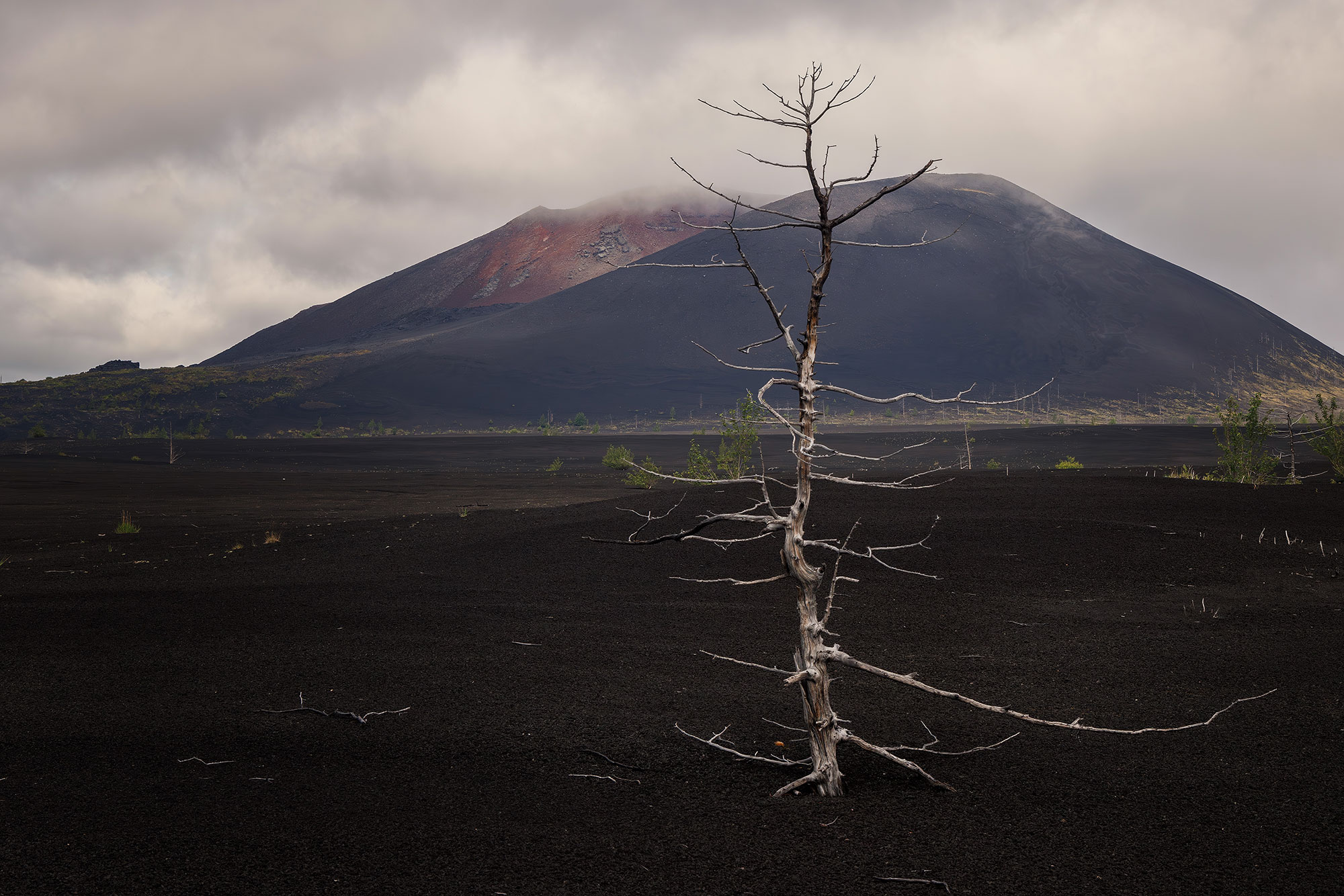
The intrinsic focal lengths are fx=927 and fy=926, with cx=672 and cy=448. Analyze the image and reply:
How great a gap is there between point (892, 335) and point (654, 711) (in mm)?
137253

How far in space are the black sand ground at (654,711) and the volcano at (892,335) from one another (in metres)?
92.5

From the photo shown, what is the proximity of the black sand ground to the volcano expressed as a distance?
304 ft

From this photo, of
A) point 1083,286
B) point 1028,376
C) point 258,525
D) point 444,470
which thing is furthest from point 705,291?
point 258,525

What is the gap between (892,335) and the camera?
5448 inches

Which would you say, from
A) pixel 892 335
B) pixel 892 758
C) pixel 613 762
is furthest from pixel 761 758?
pixel 892 335

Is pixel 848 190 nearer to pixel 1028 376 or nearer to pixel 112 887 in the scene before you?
pixel 1028 376

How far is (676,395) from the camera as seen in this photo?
120562 mm

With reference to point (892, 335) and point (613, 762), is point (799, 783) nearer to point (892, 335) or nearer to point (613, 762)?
point (613, 762)

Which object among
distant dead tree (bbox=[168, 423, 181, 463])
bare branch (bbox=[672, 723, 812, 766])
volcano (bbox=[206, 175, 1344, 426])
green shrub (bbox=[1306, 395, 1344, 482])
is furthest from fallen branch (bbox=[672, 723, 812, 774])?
volcano (bbox=[206, 175, 1344, 426])

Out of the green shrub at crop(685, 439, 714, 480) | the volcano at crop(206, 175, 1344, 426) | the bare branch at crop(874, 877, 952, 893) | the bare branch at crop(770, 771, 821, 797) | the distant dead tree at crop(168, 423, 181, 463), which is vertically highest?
the volcano at crop(206, 175, 1344, 426)

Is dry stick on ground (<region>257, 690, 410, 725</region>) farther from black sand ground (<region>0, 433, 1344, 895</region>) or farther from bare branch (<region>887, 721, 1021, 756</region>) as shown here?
bare branch (<region>887, 721, 1021, 756</region>)

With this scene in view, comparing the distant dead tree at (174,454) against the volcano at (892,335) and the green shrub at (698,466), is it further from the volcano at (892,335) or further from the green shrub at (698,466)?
the volcano at (892,335)

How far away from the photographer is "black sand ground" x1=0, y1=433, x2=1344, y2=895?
4188 mm

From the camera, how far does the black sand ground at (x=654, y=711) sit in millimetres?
4188
